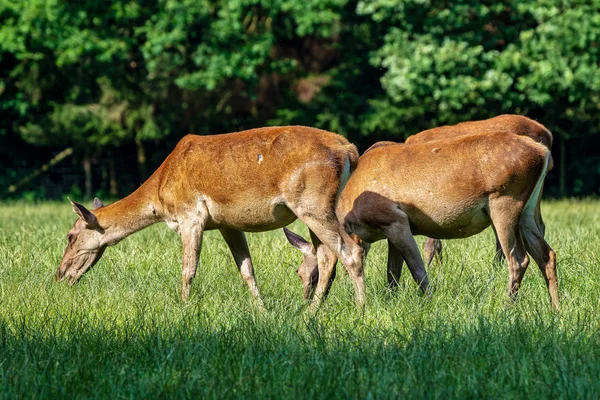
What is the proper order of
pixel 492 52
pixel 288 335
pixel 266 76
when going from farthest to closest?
pixel 266 76 < pixel 492 52 < pixel 288 335

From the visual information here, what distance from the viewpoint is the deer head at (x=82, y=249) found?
28.9 ft

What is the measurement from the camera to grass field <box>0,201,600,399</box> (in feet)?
16.9

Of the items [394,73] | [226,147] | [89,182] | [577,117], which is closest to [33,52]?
[89,182]

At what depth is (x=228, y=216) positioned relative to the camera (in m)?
8.00

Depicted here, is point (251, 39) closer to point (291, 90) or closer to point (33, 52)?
point (291, 90)

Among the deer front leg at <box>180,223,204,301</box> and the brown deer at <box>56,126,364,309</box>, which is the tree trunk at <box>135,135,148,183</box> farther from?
the deer front leg at <box>180,223,204,301</box>

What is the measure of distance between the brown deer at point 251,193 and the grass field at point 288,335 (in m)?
0.36

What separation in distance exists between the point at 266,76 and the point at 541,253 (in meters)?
17.5

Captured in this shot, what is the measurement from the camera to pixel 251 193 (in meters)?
7.82

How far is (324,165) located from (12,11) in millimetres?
15928

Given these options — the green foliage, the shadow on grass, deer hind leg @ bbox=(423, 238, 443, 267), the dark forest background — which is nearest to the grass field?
the shadow on grass

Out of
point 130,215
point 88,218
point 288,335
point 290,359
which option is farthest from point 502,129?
point 290,359

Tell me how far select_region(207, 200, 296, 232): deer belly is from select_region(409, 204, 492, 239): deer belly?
1013 millimetres

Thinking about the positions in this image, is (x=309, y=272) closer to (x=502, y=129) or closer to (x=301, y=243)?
(x=301, y=243)
